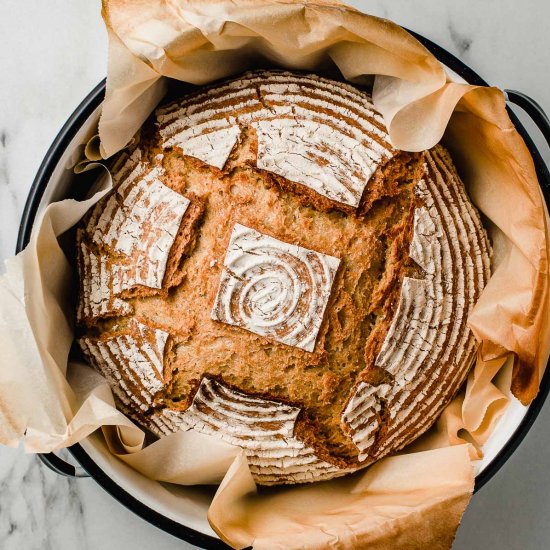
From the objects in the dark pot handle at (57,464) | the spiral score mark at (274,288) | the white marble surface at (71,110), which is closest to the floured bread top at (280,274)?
the spiral score mark at (274,288)

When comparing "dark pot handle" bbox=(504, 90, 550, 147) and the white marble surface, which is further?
the white marble surface

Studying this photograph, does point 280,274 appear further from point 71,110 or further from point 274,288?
point 71,110

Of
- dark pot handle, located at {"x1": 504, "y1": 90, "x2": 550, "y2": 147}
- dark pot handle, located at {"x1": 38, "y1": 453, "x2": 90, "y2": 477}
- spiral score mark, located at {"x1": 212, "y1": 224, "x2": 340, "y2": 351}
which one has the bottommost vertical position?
dark pot handle, located at {"x1": 38, "y1": 453, "x2": 90, "y2": 477}

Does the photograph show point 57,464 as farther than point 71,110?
No

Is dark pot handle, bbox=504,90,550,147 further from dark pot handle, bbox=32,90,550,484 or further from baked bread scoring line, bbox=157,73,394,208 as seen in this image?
baked bread scoring line, bbox=157,73,394,208

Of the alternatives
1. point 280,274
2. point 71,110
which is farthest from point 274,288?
point 71,110

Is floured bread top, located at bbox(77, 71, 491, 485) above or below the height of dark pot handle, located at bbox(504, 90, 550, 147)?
below

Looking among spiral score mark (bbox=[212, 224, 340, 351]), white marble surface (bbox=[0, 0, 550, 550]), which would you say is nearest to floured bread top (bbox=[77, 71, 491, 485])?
spiral score mark (bbox=[212, 224, 340, 351])

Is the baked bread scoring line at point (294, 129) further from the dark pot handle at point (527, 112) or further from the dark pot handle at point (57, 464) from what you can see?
the dark pot handle at point (57, 464)
